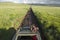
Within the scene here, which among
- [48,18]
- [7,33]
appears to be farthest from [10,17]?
[48,18]

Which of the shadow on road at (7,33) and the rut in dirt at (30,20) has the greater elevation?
the rut in dirt at (30,20)

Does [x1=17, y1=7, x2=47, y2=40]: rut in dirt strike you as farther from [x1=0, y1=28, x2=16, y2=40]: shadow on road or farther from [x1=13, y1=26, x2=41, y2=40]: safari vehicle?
[x1=13, y1=26, x2=41, y2=40]: safari vehicle

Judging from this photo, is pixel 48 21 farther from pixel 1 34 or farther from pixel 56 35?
pixel 1 34

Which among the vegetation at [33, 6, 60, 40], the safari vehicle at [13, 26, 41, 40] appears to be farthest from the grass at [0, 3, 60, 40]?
the safari vehicle at [13, 26, 41, 40]

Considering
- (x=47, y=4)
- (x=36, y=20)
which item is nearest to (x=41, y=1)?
(x=47, y=4)

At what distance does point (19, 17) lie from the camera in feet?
17.3

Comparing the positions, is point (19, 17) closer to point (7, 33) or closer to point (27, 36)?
point (7, 33)

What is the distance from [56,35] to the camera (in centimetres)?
463

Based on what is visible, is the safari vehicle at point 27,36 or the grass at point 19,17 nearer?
the safari vehicle at point 27,36

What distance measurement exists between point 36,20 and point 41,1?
537 mm

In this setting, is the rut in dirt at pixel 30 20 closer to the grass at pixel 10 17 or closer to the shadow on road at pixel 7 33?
the grass at pixel 10 17

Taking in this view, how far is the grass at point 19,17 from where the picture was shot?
4922 millimetres

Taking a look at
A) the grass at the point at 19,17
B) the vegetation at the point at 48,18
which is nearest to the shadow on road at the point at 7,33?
the grass at the point at 19,17

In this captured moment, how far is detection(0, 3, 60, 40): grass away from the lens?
16.1 ft
